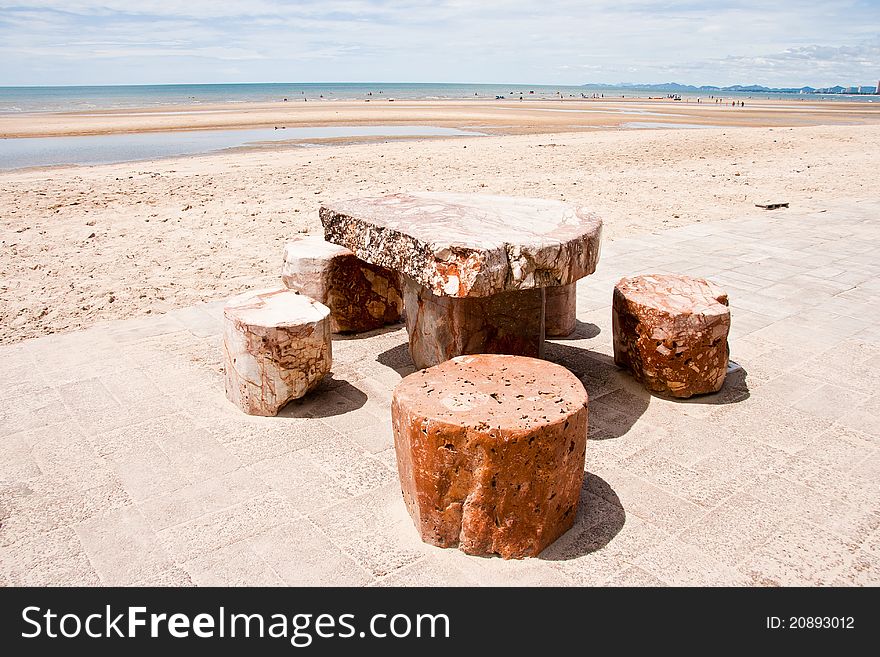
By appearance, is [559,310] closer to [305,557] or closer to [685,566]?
[685,566]

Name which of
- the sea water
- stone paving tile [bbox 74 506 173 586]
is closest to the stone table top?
stone paving tile [bbox 74 506 173 586]

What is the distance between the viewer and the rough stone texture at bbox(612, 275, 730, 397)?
358 centimetres

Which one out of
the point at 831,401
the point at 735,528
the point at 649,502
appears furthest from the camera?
the point at 831,401

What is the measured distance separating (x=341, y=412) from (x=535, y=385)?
1.43 m

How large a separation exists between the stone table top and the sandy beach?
2.47m

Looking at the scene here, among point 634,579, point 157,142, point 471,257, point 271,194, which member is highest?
point 157,142

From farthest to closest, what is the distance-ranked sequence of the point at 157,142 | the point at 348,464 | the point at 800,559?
the point at 157,142
the point at 348,464
the point at 800,559

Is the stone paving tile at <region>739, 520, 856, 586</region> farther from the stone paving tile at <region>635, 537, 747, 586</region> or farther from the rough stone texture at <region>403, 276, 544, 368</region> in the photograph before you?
the rough stone texture at <region>403, 276, 544, 368</region>

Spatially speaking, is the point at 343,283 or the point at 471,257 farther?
the point at 343,283

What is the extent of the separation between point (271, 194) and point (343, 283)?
6614mm

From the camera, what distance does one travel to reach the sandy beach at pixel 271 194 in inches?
242

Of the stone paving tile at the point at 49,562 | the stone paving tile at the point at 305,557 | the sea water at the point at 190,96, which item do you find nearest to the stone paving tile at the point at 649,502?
the stone paving tile at the point at 305,557

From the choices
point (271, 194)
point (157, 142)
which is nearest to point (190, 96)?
point (157, 142)

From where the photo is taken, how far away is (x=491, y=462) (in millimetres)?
2328
